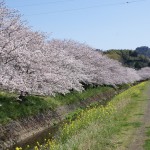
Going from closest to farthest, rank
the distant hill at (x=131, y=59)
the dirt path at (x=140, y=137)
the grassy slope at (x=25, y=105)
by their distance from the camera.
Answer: the dirt path at (x=140, y=137) < the grassy slope at (x=25, y=105) < the distant hill at (x=131, y=59)

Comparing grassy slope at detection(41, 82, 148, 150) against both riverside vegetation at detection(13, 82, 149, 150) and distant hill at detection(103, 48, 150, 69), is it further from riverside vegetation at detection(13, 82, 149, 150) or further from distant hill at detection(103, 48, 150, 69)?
distant hill at detection(103, 48, 150, 69)

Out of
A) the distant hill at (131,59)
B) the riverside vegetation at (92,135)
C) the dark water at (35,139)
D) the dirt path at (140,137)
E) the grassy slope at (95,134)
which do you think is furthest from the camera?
the distant hill at (131,59)

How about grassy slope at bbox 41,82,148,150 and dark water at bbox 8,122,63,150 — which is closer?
grassy slope at bbox 41,82,148,150

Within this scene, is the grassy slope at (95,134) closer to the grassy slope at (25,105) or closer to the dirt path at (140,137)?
the dirt path at (140,137)

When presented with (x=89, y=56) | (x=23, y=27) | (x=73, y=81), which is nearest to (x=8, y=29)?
(x=23, y=27)

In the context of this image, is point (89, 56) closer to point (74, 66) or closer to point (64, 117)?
point (74, 66)

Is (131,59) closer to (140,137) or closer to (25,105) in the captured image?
(25,105)

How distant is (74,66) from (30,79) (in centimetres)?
1575

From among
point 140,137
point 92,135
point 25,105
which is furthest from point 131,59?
point 92,135

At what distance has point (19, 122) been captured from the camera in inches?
1011

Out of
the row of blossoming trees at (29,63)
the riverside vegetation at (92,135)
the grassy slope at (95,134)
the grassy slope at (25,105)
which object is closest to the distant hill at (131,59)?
the row of blossoming trees at (29,63)

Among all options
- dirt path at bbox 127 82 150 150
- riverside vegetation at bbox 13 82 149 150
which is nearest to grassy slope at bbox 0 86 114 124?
riverside vegetation at bbox 13 82 149 150

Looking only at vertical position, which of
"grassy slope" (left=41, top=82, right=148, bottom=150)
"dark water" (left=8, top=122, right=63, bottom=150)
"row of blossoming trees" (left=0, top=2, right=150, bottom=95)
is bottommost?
"dark water" (left=8, top=122, right=63, bottom=150)

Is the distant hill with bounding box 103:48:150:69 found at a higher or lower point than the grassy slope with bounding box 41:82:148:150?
higher
